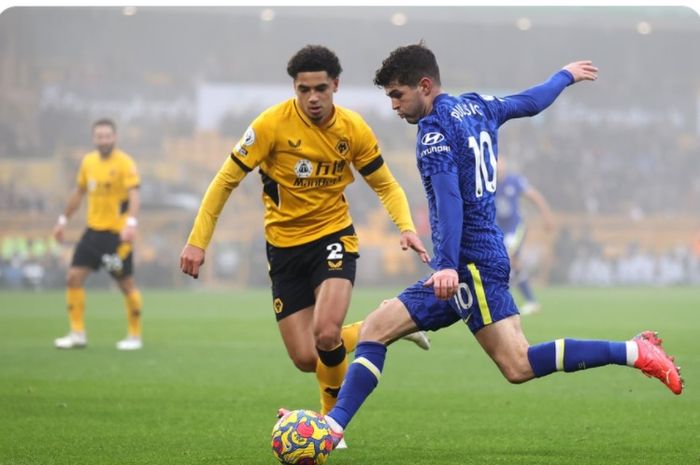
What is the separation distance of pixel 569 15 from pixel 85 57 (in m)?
15.9

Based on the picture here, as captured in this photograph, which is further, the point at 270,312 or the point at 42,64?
the point at 42,64

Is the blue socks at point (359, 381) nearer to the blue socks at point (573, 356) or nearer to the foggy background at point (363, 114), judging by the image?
the blue socks at point (573, 356)

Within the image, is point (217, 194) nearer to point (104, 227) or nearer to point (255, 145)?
point (255, 145)

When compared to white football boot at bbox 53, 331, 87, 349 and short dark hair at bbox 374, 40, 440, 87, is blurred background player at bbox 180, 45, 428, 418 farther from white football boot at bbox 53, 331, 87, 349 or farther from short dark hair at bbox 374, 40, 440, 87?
white football boot at bbox 53, 331, 87, 349

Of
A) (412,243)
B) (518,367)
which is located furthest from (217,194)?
(518,367)

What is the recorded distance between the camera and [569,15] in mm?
40781

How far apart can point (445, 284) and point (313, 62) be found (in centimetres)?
184

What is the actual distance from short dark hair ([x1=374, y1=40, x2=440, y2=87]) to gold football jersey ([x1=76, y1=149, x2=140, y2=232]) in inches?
309

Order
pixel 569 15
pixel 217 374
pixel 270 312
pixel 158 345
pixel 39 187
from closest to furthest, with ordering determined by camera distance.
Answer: pixel 217 374, pixel 158 345, pixel 270 312, pixel 39 187, pixel 569 15

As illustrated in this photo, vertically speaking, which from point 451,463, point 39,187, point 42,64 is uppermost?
point 42,64

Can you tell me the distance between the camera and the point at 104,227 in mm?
14125

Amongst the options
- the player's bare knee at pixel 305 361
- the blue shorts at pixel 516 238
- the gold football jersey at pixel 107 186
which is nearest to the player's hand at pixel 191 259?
the player's bare knee at pixel 305 361

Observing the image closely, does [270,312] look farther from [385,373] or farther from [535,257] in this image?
[535,257]

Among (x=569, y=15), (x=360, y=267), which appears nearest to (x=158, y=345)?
(x=360, y=267)
